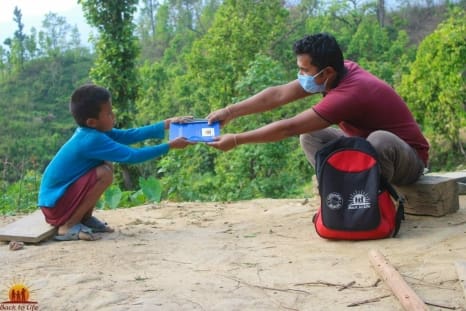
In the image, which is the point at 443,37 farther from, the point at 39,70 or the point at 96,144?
the point at 39,70

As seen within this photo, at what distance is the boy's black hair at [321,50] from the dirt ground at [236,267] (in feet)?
3.66

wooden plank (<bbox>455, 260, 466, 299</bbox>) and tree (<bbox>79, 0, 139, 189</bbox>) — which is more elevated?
tree (<bbox>79, 0, 139, 189</bbox>)

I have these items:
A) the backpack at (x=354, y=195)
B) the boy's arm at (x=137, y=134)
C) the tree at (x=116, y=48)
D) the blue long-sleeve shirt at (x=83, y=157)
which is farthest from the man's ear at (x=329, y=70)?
the tree at (x=116, y=48)

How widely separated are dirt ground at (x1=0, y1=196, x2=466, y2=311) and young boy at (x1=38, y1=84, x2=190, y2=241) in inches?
7.5

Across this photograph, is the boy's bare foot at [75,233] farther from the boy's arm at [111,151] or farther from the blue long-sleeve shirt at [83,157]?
the boy's arm at [111,151]

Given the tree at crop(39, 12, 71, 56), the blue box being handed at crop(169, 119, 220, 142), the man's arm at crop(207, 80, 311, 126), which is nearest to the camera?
the blue box being handed at crop(169, 119, 220, 142)

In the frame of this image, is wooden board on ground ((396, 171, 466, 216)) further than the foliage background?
No

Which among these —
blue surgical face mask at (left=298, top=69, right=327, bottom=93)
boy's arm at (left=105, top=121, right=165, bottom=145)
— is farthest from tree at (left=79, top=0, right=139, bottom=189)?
blue surgical face mask at (left=298, top=69, right=327, bottom=93)

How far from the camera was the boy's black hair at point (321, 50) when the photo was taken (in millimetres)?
3729

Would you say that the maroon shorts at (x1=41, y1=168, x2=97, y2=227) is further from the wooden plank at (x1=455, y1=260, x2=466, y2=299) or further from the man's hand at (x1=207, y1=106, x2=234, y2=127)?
the wooden plank at (x1=455, y1=260, x2=466, y2=299)

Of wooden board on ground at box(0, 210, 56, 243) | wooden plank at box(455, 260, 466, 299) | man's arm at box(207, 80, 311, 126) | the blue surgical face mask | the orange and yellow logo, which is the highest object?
the blue surgical face mask

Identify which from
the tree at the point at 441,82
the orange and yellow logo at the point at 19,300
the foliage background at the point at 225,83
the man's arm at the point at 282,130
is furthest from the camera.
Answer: the tree at the point at 441,82

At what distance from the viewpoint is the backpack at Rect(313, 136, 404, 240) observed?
3.54 metres

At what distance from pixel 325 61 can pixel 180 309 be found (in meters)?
1.94
